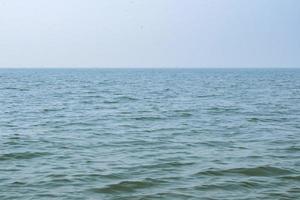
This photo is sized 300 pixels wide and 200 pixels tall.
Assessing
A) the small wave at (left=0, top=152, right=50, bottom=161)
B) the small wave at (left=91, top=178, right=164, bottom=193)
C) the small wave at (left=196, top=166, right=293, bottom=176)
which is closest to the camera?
the small wave at (left=91, top=178, right=164, bottom=193)

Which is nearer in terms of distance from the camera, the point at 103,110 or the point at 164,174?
the point at 164,174

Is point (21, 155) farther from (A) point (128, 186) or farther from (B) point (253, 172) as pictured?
(B) point (253, 172)

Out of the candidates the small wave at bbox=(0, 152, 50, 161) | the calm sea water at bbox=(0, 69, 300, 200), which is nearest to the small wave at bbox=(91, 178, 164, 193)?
the calm sea water at bbox=(0, 69, 300, 200)

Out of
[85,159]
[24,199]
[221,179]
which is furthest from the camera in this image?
[85,159]

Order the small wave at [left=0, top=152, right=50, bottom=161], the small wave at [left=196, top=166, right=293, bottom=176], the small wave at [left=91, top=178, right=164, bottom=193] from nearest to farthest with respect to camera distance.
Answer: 1. the small wave at [left=91, top=178, right=164, bottom=193]
2. the small wave at [left=196, top=166, right=293, bottom=176]
3. the small wave at [left=0, top=152, right=50, bottom=161]

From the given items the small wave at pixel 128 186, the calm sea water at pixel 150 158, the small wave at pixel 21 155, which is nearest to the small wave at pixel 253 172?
the calm sea water at pixel 150 158

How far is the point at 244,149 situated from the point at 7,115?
1500cm

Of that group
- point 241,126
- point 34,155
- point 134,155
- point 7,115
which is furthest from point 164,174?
point 7,115

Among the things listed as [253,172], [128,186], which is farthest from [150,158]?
[253,172]

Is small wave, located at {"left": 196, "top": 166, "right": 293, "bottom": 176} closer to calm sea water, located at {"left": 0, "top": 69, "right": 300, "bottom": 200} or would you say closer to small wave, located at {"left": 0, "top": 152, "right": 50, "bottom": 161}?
calm sea water, located at {"left": 0, "top": 69, "right": 300, "bottom": 200}

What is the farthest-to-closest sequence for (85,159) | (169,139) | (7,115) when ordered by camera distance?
(7,115) → (169,139) → (85,159)

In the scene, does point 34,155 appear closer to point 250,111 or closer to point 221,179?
point 221,179

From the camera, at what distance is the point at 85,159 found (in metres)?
13.4

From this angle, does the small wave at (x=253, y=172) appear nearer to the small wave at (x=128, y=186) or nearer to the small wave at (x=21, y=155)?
the small wave at (x=128, y=186)
